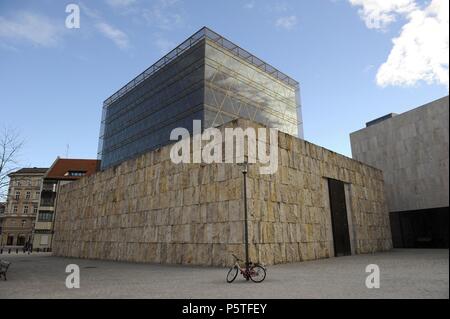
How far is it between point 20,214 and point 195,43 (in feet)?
197

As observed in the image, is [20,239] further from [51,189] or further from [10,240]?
[51,189]

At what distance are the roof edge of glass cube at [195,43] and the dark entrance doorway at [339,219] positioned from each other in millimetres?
27782

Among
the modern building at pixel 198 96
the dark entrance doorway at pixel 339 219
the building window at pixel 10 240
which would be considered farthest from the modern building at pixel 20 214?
the dark entrance doorway at pixel 339 219

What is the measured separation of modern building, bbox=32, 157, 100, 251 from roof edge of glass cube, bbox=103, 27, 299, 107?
18879mm

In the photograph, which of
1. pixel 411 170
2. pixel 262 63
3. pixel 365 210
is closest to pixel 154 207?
pixel 365 210

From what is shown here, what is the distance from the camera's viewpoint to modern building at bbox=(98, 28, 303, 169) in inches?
1638

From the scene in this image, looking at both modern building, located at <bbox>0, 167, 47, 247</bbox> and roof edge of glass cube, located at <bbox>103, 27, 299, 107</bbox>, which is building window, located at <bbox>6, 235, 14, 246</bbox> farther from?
roof edge of glass cube, located at <bbox>103, 27, 299, 107</bbox>

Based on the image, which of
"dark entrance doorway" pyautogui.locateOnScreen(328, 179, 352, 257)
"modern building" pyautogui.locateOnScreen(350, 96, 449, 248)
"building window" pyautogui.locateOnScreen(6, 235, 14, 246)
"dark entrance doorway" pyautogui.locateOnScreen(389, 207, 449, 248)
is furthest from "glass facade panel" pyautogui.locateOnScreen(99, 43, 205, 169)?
"building window" pyautogui.locateOnScreen(6, 235, 14, 246)

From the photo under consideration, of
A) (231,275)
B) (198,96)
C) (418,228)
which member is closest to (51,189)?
(198,96)

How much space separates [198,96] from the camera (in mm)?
40656

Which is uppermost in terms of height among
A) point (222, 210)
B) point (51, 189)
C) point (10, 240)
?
point (51, 189)

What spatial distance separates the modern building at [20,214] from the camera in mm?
71500

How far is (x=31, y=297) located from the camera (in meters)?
8.86
